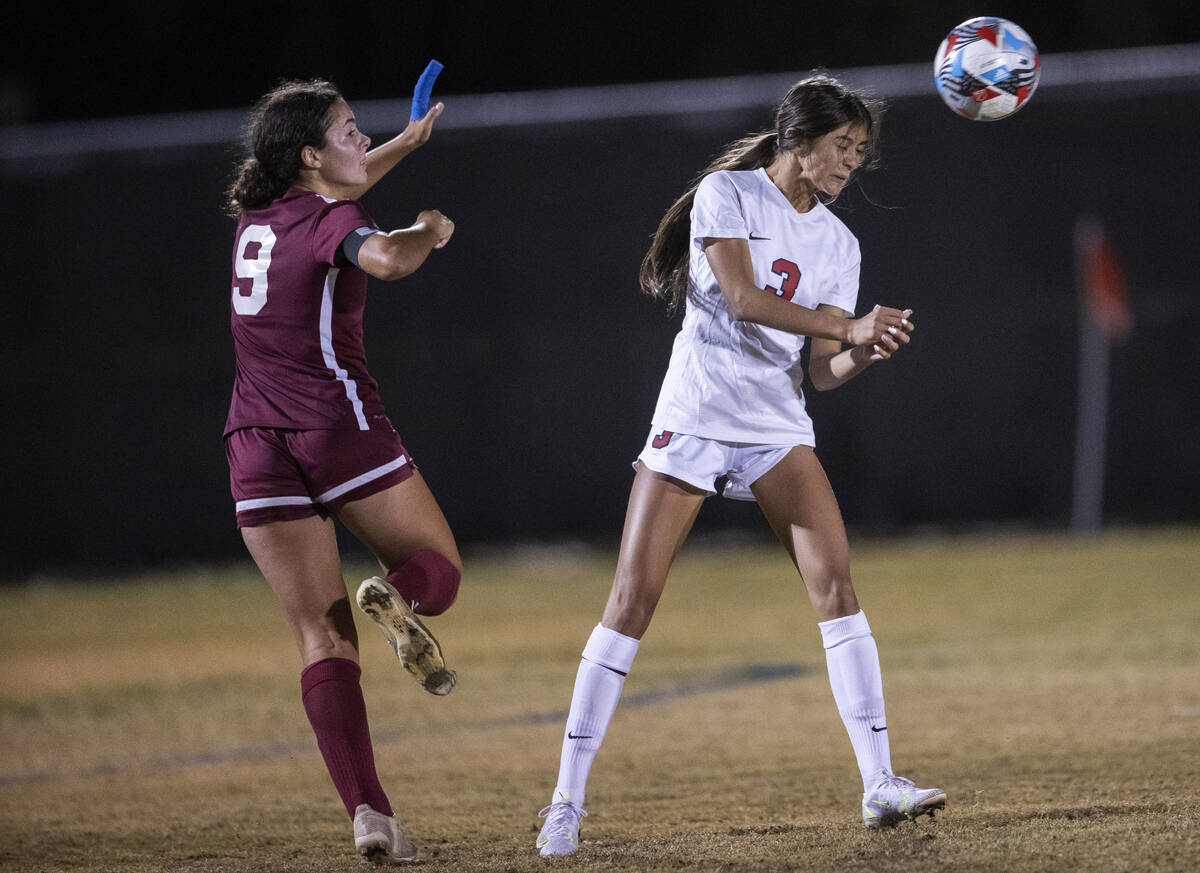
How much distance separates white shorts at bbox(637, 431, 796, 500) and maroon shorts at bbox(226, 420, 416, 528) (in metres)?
0.73

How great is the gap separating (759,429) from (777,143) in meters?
0.82

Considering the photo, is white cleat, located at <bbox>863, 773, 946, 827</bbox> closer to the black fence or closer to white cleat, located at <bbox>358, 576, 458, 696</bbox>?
white cleat, located at <bbox>358, 576, 458, 696</bbox>

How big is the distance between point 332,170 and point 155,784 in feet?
9.21

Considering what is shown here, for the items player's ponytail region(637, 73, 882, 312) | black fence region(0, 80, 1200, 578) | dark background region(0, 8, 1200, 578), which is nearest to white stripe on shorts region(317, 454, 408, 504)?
player's ponytail region(637, 73, 882, 312)

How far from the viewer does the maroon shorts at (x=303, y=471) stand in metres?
3.62

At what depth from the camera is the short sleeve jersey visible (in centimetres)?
359

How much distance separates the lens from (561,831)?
3.73m

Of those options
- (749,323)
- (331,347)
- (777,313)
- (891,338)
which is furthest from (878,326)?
(331,347)

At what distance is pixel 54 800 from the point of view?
17.0 feet

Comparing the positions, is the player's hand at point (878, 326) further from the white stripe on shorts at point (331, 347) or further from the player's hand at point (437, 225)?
the white stripe on shorts at point (331, 347)

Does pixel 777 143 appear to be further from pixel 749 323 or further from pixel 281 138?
pixel 281 138

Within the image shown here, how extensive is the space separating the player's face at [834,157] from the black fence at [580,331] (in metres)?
9.37

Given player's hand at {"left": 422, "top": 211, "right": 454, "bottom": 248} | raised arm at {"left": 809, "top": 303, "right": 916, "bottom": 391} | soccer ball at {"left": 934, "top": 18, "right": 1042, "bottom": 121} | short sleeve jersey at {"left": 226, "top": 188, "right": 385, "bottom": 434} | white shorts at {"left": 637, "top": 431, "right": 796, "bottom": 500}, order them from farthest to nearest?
soccer ball at {"left": 934, "top": 18, "right": 1042, "bottom": 121}, white shorts at {"left": 637, "top": 431, "right": 796, "bottom": 500}, raised arm at {"left": 809, "top": 303, "right": 916, "bottom": 391}, short sleeve jersey at {"left": 226, "top": 188, "right": 385, "bottom": 434}, player's hand at {"left": 422, "top": 211, "right": 454, "bottom": 248}

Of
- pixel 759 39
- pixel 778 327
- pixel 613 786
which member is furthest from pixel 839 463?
pixel 778 327
